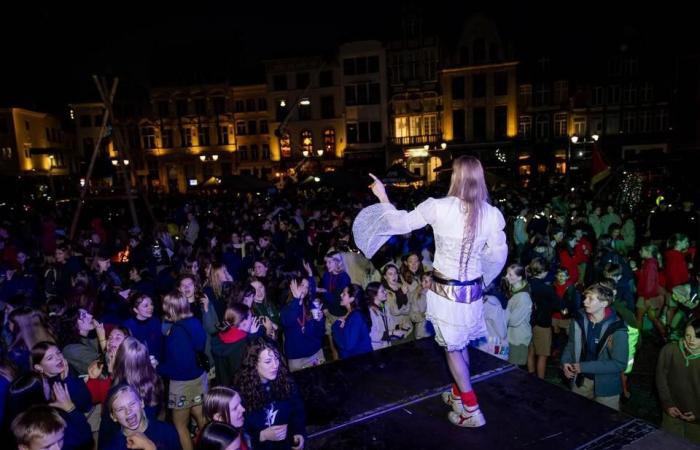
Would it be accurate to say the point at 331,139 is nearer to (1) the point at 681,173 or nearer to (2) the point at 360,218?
(1) the point at 681,173

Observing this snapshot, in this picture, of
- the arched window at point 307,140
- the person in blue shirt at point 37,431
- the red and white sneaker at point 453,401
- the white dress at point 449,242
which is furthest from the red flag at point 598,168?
the arched window at point 307,140

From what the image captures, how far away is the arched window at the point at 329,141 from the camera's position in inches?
1625

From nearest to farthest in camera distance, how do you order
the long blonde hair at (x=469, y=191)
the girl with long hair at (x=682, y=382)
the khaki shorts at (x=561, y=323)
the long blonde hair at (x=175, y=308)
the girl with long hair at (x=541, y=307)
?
the long blonde hair at (x=469, y=191) → the girl with long hair at (x=682, y=382) → the long blonde hair at (x=175, y=308) → the girl with long hair at (x=541, y=307) → the khaki shorts at (x=561, y=323)

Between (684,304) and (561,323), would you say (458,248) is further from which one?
(561,323)

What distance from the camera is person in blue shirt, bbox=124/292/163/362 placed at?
16.7 feet

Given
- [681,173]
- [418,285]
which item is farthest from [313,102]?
[418,285]

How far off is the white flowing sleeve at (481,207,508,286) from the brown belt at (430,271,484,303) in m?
0.25

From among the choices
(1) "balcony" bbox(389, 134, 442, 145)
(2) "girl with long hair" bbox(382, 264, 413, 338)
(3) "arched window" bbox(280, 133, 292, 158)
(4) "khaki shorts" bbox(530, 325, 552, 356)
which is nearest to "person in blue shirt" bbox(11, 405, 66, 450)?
(2) "girl with long hair" bbox(382, 264, 413, 338)

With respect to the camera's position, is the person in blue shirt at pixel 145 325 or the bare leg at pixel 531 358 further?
the bare leg at pixel 531 358

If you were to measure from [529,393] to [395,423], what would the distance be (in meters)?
1.21

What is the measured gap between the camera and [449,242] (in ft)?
11.3

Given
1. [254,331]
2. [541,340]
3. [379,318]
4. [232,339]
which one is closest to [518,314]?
[541,340]

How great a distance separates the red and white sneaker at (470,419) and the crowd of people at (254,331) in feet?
0.92

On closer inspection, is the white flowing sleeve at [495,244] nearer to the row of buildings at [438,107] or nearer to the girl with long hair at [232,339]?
the girl with long hair at [232,339]
